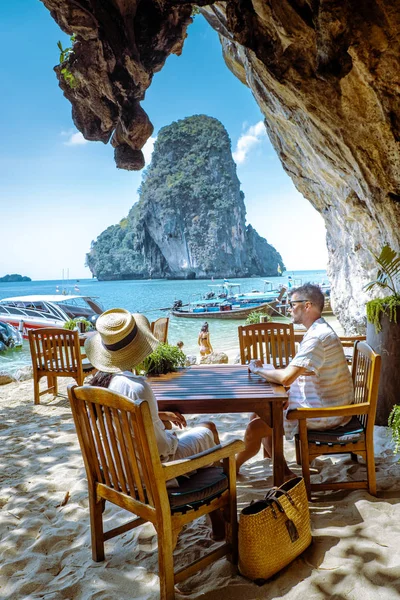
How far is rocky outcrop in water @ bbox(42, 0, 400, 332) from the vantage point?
4.23m

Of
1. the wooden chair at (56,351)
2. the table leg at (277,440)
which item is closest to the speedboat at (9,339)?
the wooden chair at (56,351)

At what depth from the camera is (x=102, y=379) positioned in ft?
7.82

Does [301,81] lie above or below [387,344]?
above

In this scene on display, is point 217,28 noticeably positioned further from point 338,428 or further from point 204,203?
point 204,203

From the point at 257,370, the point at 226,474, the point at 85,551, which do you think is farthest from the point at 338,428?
the point at 85,551

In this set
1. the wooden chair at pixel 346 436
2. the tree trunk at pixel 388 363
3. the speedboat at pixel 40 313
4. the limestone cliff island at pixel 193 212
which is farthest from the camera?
the limestone cliff island at pixel 193 212

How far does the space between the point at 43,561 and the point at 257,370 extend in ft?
5.99

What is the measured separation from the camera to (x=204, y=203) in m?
91.4

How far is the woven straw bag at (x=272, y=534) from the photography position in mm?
2000

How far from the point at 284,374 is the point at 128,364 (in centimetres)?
112

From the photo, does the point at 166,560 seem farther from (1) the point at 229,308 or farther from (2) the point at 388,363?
(1) the point at 229,308

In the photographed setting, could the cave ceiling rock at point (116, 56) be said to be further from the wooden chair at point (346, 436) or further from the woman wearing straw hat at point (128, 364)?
the wooden chair at point (346, 436)

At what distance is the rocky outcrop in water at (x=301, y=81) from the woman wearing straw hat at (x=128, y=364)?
136 inches

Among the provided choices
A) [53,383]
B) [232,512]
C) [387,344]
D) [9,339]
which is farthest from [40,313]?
[232,512]
